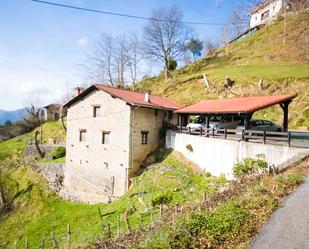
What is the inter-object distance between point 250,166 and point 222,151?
3931 millimetres

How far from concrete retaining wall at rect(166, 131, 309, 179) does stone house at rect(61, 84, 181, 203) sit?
3.13 metres

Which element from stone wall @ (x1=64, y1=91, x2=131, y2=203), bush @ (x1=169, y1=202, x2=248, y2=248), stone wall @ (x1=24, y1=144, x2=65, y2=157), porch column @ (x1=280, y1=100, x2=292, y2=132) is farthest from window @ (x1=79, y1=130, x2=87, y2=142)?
bush @ (x1=169, y1=202, x2=248, y2=248)

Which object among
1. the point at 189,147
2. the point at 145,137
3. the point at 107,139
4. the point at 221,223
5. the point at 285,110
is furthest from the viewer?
the point at 107,139

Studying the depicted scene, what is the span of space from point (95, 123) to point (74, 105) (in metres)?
3.80

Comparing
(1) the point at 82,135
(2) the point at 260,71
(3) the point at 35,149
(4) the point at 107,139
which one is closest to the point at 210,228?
(4) the point at 107,139

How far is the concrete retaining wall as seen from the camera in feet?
50.7

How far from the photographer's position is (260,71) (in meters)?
42.2

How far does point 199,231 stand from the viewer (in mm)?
7980

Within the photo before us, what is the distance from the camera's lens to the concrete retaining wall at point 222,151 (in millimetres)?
15453

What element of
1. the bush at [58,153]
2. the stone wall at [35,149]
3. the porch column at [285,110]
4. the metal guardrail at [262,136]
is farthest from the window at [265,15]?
the bush at [58,153]

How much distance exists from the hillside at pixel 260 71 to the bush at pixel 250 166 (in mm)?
15911

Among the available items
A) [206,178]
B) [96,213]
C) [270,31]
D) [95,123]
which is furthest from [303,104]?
[270,31]

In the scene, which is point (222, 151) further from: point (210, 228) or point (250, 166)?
Result: point (210, 228)

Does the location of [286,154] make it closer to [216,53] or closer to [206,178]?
[206,178]
